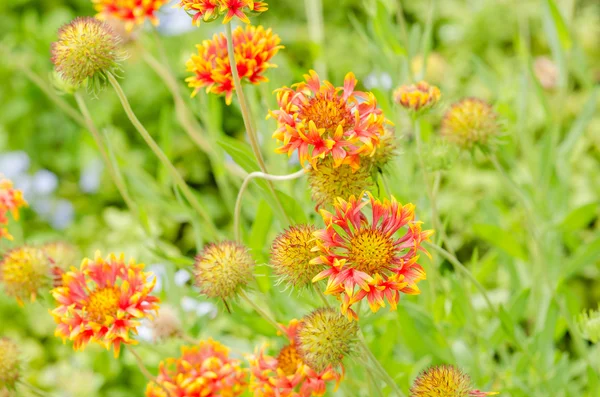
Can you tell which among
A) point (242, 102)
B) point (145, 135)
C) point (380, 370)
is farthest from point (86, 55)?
point (380, 370)

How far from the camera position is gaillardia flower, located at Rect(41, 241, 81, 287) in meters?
1.37

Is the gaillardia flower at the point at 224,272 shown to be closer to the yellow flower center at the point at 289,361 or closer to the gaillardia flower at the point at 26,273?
the yellow flower center at the point at 289,361

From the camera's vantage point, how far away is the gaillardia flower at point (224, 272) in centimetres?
109

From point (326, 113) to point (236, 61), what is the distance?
0.81 feet

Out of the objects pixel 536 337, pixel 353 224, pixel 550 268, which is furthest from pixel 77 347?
pixel 550 268

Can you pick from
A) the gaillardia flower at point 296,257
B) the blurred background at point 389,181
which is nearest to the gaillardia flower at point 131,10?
the blurred background at point 389,181

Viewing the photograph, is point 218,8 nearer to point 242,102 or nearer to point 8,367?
point 242,102

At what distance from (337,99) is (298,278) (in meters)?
0.26

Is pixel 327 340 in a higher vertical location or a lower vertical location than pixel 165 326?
higher

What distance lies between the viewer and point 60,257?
143 centimetres

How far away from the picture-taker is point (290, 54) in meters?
3.55

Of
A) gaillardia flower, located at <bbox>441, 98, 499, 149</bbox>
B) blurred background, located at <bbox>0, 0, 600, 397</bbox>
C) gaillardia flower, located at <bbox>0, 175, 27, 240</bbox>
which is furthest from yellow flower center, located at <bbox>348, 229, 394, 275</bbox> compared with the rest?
gaillardia flower, located at <bbox>0, 175, 27, 240</bbox>

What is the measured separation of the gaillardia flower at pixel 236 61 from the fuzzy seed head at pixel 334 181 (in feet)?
0.77

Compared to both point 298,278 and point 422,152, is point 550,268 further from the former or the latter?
point 298,278
